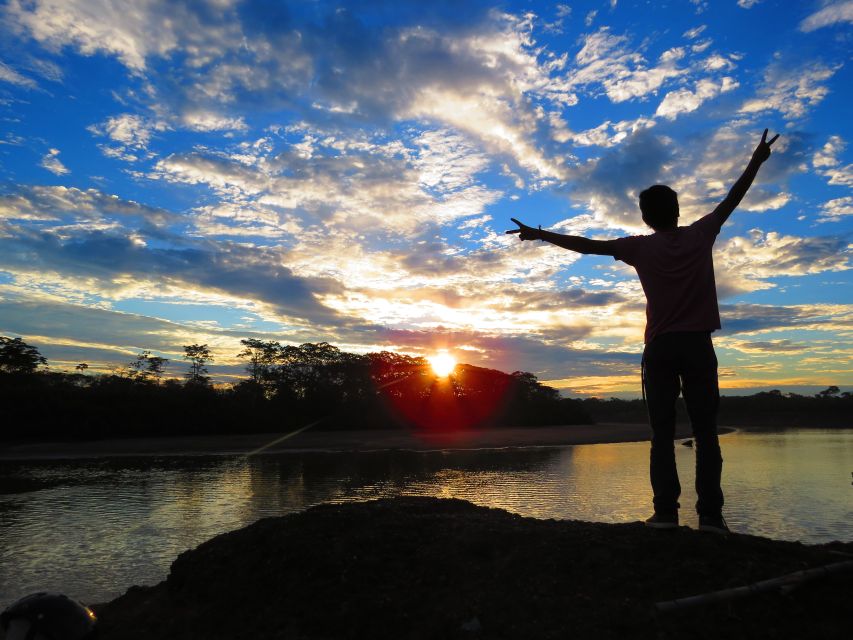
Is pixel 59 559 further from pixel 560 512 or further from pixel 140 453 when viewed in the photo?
pixel 140 453

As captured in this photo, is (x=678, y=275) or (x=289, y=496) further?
(x=289, y=496)

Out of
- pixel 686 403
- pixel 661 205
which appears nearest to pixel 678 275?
pixel 661 205

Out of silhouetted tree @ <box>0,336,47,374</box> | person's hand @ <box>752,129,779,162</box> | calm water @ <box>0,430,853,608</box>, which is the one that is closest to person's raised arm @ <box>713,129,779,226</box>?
person's hand @ <box>752,129,779,162</box>

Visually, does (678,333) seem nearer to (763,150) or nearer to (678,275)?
(678,275)

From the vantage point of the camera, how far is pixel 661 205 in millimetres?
4371

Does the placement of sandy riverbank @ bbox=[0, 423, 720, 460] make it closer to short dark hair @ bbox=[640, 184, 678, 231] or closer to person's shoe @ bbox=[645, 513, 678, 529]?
person's shoe @ bbox=[645, 513, 678, 529]

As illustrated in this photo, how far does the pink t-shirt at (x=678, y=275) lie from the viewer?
4.01 metres

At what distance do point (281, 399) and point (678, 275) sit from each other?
1976 inches

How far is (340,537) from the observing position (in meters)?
4.67

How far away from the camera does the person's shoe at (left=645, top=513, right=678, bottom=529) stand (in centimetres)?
392

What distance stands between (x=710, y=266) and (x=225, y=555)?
14.8ft

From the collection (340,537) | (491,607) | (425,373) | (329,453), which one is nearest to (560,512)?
(340,537)

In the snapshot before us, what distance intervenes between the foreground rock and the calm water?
2.81 metres

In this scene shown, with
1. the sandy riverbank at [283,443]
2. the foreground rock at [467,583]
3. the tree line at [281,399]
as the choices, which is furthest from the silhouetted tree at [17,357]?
the foreground rock at [467,583]
